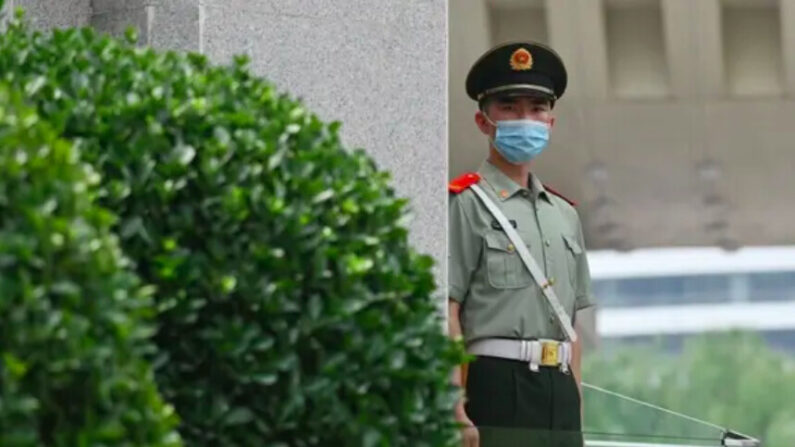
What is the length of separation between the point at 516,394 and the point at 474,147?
1736cm

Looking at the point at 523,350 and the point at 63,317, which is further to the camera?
the point at 523,350

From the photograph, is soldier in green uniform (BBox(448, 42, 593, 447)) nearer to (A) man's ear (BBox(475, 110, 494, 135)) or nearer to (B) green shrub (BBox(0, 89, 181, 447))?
(A) man's ear (BBox(475, 110, 494, 135))

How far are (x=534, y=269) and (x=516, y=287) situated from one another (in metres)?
0.09

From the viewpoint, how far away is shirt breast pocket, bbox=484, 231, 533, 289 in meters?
6.46

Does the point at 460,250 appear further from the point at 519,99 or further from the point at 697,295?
the point at 697,295

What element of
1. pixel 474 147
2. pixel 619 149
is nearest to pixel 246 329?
pixel 474 147

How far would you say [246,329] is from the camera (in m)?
3.98

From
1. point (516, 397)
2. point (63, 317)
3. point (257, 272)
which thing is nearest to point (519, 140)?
point (516, 397)

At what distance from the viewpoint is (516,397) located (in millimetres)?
6453

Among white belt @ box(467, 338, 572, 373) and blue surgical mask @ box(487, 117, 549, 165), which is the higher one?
blue surgical mask @ box(487, 117, 549, 165)

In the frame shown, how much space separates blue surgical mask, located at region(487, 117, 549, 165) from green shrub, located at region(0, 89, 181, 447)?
322cm

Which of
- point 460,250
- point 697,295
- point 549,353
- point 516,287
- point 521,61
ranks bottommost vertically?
point 549,353

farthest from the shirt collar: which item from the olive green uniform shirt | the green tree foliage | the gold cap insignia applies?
the green tree foliage

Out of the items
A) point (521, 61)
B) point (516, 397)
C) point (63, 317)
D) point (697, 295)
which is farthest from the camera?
point (697, 295)
